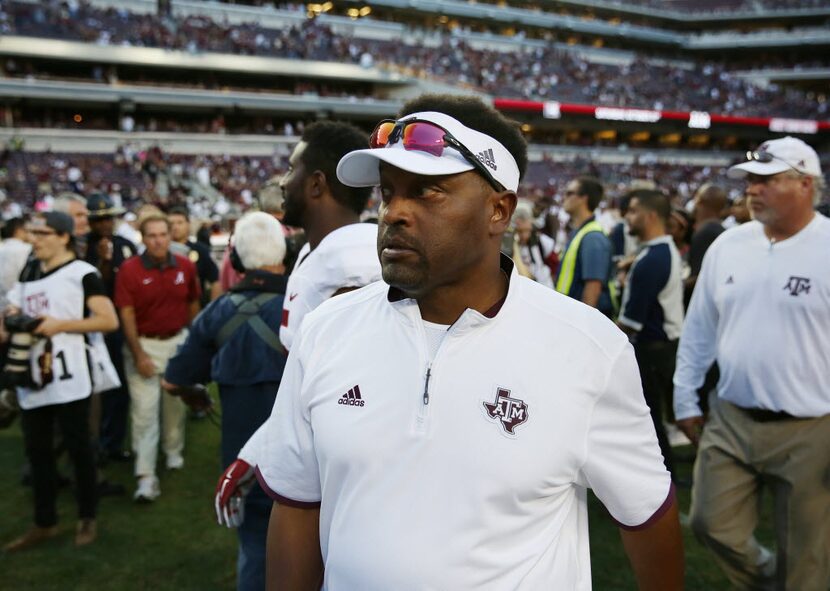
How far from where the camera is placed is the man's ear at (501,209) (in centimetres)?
164

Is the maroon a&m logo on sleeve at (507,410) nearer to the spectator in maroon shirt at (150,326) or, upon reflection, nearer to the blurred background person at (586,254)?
the blurred background person at (586,254)

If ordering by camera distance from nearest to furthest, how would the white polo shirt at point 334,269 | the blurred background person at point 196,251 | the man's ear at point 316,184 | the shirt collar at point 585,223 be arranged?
the white polo shirt at point 334,269, the man's ear at point 316,184, the shirt collar at point 585,223, the blurred background person at point 196,251

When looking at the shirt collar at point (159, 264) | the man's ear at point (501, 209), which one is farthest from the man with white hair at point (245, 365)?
the shirt collar at point (159, 264)

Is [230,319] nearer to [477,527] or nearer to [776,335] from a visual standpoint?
[477,527]

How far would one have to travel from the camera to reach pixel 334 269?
8.15ft

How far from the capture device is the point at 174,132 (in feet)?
116

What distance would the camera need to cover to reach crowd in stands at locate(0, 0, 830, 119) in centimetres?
3556

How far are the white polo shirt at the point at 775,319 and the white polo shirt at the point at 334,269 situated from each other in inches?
70.5

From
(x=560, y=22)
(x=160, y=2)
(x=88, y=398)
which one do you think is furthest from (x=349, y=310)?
(x=560, y=22)

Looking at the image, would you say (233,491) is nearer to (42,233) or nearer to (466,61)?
(42,233)

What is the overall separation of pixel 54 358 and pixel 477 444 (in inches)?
143

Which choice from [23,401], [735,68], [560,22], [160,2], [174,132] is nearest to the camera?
[23,401]

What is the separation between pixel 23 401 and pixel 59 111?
3654 cm

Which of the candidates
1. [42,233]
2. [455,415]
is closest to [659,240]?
[455,415]
